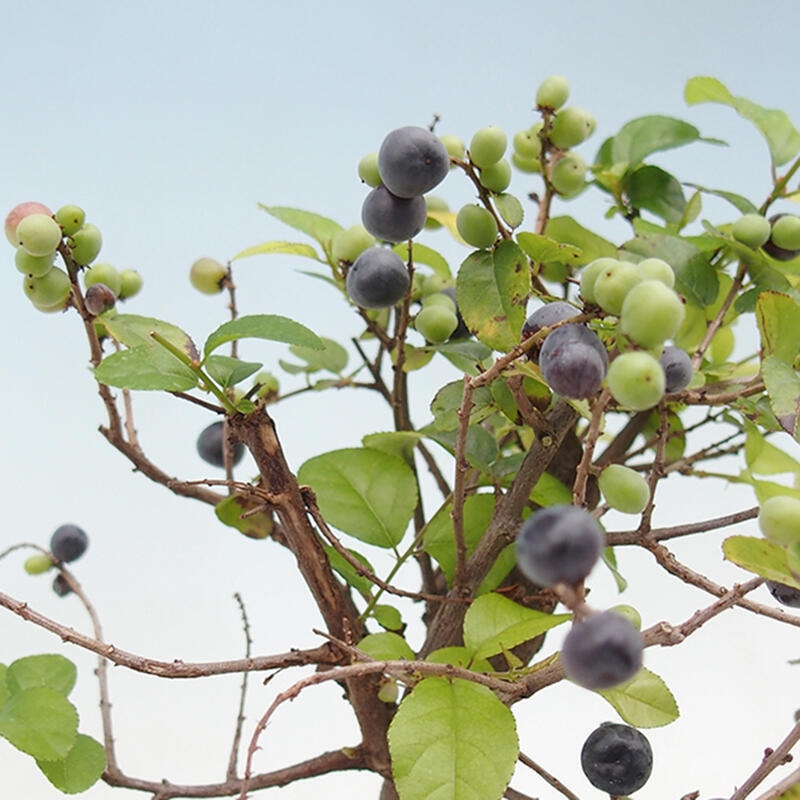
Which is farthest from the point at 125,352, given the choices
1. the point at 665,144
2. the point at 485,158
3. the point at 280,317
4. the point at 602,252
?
the point at 665,144

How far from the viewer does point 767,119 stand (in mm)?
689

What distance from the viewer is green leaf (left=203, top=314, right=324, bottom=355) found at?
478mm

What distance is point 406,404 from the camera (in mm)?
684

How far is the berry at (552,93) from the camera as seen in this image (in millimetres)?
616

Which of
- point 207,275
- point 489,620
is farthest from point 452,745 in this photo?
point 207,275

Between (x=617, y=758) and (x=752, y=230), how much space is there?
291 millimetres

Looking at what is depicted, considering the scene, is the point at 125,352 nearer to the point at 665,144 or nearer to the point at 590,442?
the point at 590,442

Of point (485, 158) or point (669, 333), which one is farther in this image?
point (485, 158)

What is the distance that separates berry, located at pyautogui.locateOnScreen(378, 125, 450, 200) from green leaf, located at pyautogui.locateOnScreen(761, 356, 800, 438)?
17 cm

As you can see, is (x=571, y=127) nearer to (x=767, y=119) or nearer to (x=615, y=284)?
(x=767, y=119)

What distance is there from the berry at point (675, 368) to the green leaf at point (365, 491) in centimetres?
18

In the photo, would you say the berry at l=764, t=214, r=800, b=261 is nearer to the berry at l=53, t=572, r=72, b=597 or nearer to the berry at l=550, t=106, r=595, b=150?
the berry at l=550, t=106, r=595, b=150

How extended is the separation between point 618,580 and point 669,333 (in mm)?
230

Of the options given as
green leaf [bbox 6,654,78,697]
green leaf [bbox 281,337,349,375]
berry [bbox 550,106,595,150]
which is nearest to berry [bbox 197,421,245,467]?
green leaf [bbox 281,337,349,375]
